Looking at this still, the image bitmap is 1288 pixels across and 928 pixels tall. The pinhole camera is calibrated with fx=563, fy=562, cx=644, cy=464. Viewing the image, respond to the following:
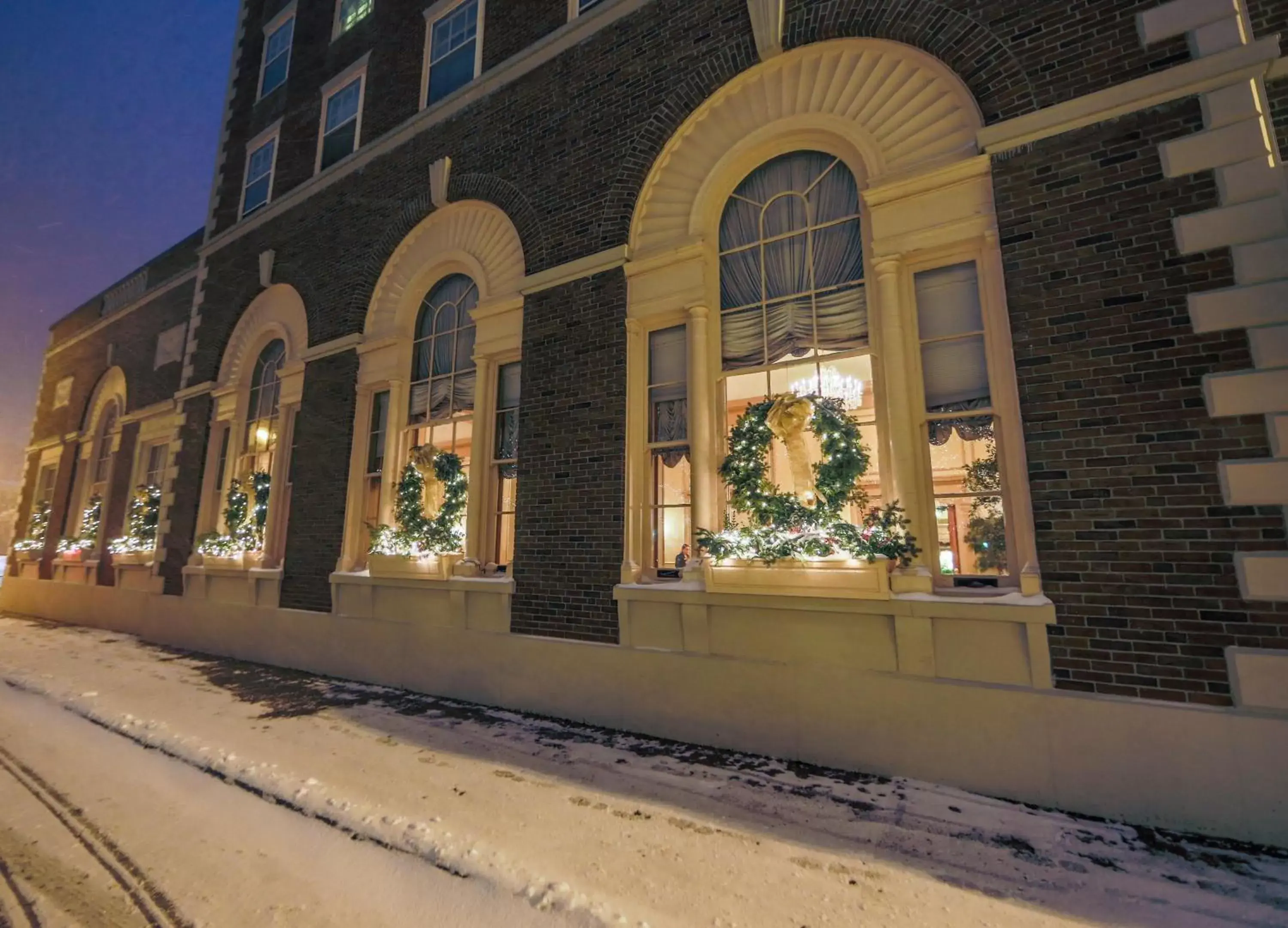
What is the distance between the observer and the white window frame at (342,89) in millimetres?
9641

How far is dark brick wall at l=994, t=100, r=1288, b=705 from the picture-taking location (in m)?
3.42

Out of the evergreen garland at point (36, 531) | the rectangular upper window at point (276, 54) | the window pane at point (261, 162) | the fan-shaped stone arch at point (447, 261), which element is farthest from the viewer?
the evergreen garland at point (36, 531)

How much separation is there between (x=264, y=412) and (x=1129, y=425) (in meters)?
12.1

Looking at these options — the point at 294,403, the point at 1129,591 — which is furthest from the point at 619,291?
the point at 294,403

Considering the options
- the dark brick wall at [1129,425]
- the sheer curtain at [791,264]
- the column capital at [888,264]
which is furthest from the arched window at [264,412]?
the dark brick wall at [1129,425]

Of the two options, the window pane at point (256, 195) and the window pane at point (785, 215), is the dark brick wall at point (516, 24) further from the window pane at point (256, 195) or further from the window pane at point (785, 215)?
the window pane at point (256, 195)

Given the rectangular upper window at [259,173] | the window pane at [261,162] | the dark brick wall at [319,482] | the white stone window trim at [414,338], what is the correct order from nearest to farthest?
the white stone window trim at [414,338] < the dark brick wall at [319,482] < the rectangular upper window at [259,173] < the window pane at [261,162]

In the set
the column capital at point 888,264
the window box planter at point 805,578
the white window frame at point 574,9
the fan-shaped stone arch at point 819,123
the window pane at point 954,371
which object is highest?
the white window frame at point 574,9

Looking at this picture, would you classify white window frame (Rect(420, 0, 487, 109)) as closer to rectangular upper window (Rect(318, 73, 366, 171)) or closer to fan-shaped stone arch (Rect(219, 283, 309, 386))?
rectangular upper window (Rect(318, 73, 366, 171))

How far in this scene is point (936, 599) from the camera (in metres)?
4.10

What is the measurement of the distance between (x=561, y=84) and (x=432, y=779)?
24.8ft

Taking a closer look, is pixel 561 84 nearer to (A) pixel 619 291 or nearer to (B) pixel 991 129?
(A) pixel 619 291

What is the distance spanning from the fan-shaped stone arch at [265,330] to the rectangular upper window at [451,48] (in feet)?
13.5

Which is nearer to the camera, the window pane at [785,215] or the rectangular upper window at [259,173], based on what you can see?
the window pane at [785,215]
